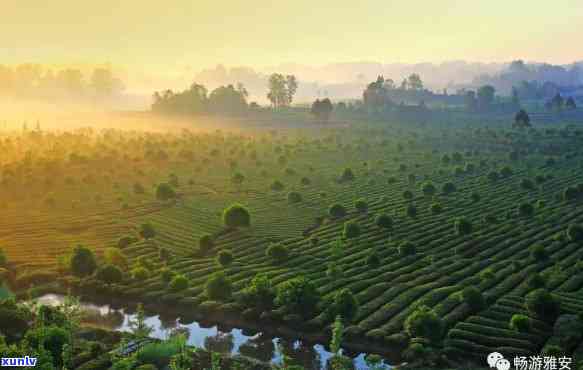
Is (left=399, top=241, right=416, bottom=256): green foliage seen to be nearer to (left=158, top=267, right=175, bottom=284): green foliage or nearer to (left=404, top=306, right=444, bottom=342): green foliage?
(left=404, top=306, right=444, bottom=342): green foliage

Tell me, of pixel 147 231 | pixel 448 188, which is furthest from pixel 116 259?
pixel 448 188

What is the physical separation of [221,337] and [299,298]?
745cm

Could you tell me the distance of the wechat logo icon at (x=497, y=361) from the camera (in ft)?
129

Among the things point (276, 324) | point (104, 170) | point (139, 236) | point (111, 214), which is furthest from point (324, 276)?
point (104, 170)

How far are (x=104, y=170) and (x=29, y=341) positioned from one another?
74.9m

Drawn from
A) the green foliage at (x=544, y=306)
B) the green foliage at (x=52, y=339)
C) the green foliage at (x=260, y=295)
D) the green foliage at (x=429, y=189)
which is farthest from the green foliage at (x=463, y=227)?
the green foliage at (x=52, y=339)

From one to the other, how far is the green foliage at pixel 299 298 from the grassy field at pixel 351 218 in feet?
4.34

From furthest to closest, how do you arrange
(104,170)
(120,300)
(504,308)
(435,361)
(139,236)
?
1. (104,170)
2. (139,236)
3. (120,300)
4. (504,308)
5. (435,361)

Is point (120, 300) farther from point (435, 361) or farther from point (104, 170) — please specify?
point (104, 170)

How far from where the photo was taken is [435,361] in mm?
41031

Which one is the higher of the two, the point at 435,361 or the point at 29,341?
the point at 29,341

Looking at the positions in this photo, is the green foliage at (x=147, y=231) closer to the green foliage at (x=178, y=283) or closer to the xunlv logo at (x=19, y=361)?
the green foliage at (x=178, y=283)

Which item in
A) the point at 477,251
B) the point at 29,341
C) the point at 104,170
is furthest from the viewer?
the point at 104,170

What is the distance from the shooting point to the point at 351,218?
77125 mm
